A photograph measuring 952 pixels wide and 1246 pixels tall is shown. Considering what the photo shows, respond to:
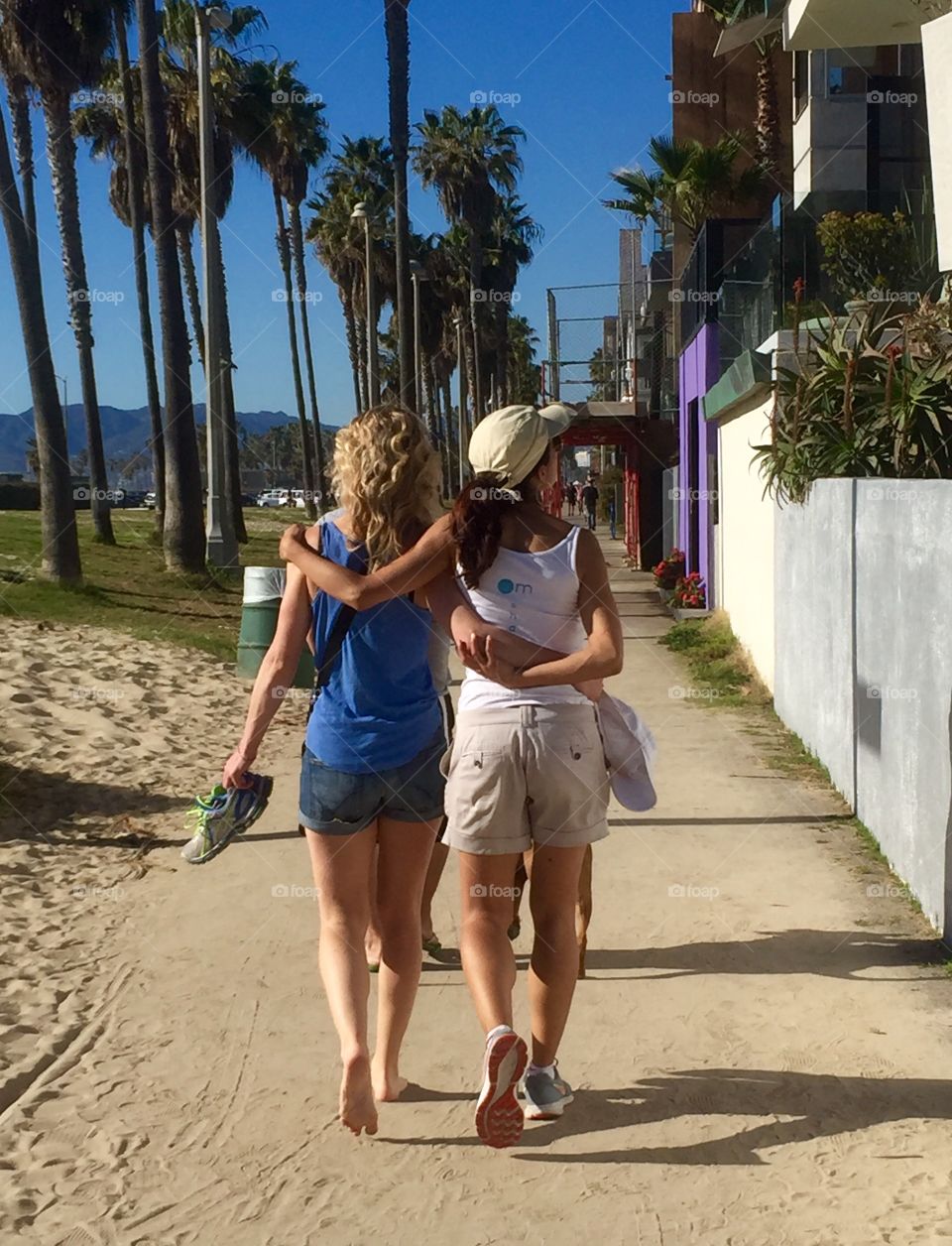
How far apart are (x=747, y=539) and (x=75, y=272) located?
18.4 m

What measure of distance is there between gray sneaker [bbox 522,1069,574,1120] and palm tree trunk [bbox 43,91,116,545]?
69.1 feet

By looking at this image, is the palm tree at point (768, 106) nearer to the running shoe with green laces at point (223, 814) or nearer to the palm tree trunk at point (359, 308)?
the running shoe with green laces at point (223, 814)

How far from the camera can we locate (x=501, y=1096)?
362 cm

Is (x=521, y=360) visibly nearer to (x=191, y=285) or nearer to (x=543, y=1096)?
(x=191, y=285)

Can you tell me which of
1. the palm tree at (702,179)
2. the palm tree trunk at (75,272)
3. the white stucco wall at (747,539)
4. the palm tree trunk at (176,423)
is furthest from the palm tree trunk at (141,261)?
the white stucco wall at (747,539)

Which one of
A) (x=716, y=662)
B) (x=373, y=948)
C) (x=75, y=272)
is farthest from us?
(x=75, y=272)

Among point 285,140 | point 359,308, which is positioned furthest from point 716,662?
point 359,308

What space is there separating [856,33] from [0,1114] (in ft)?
37.1

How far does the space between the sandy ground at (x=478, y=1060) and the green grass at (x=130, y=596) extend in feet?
25.8

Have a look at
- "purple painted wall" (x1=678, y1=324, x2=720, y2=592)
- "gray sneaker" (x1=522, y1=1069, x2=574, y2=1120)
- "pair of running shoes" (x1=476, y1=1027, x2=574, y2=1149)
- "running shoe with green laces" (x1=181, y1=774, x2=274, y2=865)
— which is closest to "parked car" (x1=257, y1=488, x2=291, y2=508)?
"purple painted wall" (x1=678, y1=324, x2=720, y2=592)

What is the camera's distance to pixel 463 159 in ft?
161

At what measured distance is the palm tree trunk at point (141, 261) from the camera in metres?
28.7

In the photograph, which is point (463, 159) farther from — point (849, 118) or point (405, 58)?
point (849, 118)

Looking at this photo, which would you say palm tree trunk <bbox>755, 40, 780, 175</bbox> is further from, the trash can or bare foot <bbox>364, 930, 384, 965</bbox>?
bare foot <bbox>364, 930, 384, 965</bbox>
